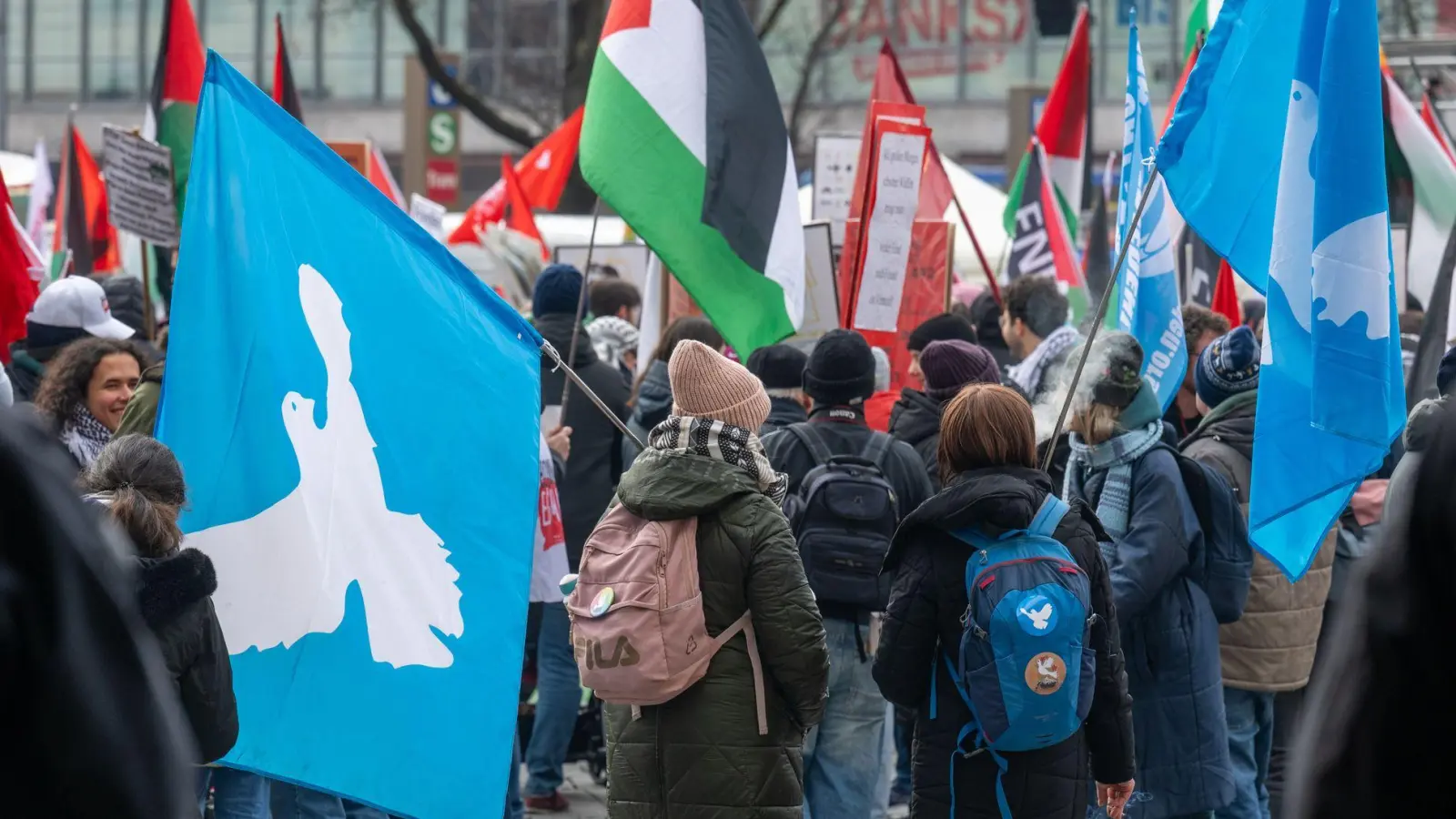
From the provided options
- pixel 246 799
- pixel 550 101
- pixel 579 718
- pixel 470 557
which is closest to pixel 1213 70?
pixel 470 557

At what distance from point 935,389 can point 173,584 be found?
3.05 metres

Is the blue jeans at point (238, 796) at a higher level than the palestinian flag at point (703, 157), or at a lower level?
lower

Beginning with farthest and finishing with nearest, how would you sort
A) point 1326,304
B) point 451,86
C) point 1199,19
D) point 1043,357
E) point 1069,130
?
1. point 451,86
2. point 1069,130
3. point 1199,19
4. point 1043,357
5. point 1326,304

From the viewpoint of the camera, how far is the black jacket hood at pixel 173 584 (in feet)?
12.7

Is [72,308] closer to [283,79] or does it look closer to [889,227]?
[889,227]

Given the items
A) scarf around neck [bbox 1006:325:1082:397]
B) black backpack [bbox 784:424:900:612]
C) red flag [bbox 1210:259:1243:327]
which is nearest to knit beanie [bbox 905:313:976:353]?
scarf around neck [bbox 1006:325:1082:397]

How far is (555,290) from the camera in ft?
23.8

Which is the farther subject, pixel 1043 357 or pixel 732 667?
pixel 1043 357

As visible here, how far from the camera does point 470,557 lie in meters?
4.03

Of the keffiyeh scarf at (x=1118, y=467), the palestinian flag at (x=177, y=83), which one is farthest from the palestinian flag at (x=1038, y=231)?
the keffiyeh scarf at (x=1118, y=467)

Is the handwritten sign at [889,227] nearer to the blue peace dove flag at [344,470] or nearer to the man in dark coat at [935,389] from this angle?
the man in dark coat at [935,389]

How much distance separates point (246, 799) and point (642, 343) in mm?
4061

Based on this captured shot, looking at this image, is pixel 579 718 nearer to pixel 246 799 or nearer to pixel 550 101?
pixel 246 799

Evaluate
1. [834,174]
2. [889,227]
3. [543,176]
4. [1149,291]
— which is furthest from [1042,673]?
[543,176]
